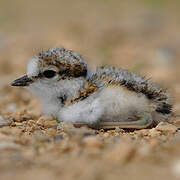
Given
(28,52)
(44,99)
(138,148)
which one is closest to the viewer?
(138,148)

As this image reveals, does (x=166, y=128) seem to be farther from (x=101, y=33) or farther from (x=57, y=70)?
(x=101, y=33)

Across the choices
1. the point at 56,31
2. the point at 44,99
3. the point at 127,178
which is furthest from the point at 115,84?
the point at 56,31

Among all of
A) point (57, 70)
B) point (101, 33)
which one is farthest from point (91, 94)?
point (101, 33)

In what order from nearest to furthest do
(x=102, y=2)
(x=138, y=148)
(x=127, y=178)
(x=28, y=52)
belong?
(x=127, y=178), (x=138, y=148), (x=28, y=52), (x=102, y=2)

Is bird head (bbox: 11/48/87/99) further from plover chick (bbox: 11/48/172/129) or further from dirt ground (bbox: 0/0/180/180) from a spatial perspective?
dirt ground (bbox: 0/0/180/180)

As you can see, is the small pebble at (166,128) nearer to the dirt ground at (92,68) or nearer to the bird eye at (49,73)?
the dirt ground at (92,68)

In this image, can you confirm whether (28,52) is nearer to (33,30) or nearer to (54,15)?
(33,30)

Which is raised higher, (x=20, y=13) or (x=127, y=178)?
(x=20, y=13)
